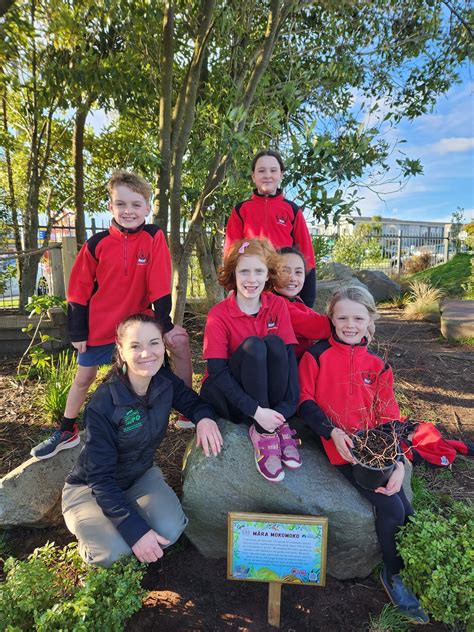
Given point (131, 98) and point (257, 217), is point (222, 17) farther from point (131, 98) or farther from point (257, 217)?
point (257, 217)

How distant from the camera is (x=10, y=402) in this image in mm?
3916

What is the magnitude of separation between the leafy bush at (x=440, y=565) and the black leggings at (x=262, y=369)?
0.84 meters

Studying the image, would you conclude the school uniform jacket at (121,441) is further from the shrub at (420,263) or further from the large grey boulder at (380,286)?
the shrub at (420,263)

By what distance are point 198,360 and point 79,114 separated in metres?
3.95

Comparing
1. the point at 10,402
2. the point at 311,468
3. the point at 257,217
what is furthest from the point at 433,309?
the point at 10,402

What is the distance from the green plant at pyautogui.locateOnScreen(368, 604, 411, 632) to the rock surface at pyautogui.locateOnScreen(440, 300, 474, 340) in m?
5.37

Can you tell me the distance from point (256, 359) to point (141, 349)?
1.91ft

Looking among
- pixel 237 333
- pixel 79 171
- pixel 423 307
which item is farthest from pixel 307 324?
pixel 423 307

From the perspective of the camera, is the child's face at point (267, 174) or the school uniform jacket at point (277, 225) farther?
the school uniform jacket at point (277, 225)

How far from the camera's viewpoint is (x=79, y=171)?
6383mm

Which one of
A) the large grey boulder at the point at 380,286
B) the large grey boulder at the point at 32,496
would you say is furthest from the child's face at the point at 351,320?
the large grey boulder at the point at 380,286

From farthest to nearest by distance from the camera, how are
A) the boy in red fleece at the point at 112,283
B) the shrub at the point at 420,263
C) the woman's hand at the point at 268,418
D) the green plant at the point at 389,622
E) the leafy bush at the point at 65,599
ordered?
1. the shrub at the point at 420,263
2. the boy in red fleece at the point at 112,283
3. the woman's hand at the point at 268,418
4. the green plant at the point at 389,622
5. the leafy bush at the point at 65,599

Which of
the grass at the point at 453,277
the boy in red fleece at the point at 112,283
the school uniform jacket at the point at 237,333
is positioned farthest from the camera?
the grass at the point at 453,277

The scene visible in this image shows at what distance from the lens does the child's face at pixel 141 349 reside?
200 centimetres
